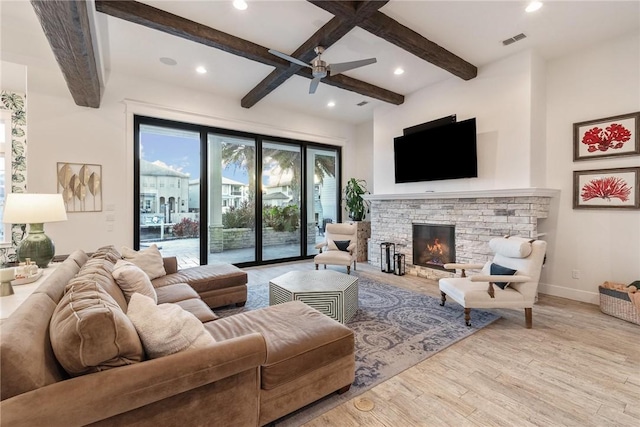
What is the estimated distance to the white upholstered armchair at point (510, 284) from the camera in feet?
9.80

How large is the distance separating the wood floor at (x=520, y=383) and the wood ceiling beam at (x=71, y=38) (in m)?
3.24

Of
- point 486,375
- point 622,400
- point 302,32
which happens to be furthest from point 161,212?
point 622,400

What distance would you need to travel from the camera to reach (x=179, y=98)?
4.89m

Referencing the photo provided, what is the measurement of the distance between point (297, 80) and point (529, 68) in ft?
11.0

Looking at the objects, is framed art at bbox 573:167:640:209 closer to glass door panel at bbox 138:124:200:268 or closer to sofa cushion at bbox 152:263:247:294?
sofa cushion at bbox 152:263:247:294

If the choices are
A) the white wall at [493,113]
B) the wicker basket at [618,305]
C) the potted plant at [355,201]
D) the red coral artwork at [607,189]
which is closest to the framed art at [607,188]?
the red coral artwork at [607,189]

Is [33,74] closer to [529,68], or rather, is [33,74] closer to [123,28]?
[123,28]

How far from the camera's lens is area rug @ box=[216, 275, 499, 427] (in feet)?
6.73

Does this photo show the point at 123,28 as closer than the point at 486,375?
No

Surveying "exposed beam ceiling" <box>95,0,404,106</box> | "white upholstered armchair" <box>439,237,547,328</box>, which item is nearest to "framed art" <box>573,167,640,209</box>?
"white upholstered armchair" <box>439,237,547,328</box>

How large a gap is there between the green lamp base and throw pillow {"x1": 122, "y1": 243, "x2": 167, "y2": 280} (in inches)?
24.9

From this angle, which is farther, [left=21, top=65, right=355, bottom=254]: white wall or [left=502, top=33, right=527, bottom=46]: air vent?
[left=21, top=65, right=355, bottom=254]: white wall

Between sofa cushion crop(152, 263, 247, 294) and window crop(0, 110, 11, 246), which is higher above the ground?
window crop(0, 110, 11, 246)

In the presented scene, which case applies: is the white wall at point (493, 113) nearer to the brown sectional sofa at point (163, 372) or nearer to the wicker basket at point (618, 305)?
the wicker basket at point (618, 305)
